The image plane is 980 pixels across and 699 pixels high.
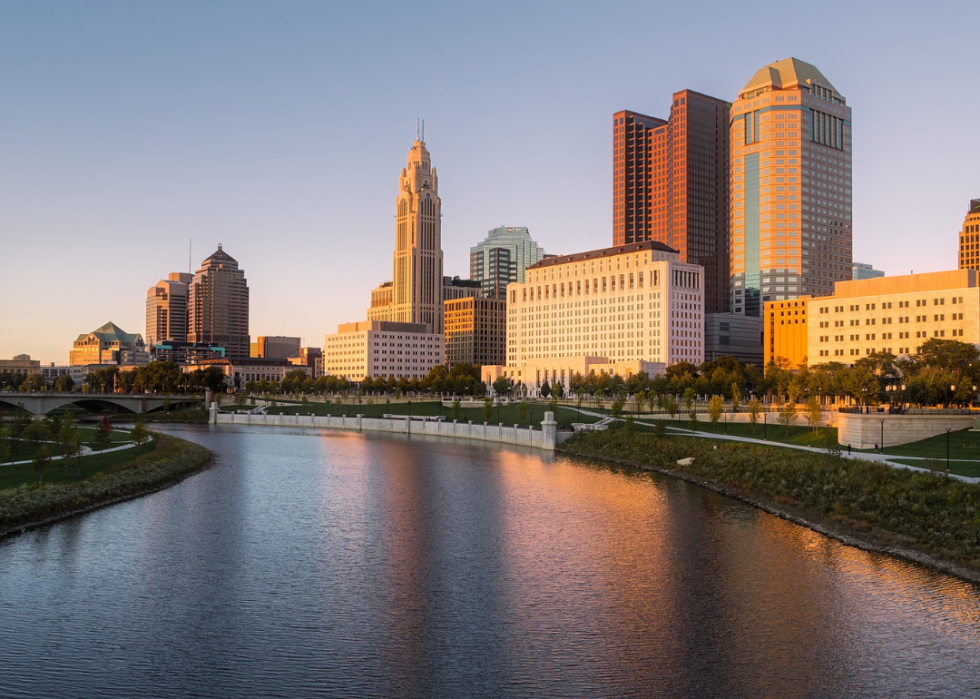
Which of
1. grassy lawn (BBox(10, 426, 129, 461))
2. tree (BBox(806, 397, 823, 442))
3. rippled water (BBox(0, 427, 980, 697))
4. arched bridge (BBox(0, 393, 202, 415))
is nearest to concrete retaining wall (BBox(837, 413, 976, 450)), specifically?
tree (BBox(806, 397, 823, 442))

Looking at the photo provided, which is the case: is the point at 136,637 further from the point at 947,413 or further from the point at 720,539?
the point at 947,413

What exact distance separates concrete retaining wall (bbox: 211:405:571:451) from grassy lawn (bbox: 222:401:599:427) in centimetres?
730

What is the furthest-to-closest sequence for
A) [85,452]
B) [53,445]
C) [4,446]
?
[85,452] → [53,445] → [4,446]

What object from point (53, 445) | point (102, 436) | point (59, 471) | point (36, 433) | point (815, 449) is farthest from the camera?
point (102, 436)

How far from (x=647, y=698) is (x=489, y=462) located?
69.3 metres

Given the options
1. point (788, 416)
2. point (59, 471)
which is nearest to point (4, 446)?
point (59, 471)

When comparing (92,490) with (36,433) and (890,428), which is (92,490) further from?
(890,428)

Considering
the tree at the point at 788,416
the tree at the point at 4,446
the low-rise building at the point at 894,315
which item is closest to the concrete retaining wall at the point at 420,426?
the tree at the point at 788,416

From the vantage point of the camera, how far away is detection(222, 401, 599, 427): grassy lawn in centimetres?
14125

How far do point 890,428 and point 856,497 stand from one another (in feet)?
83.5

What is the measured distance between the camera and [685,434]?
334ft

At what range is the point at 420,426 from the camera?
482ft

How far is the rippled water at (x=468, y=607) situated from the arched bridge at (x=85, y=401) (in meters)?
120

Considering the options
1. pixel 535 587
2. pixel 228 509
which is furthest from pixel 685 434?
pixel 535 587
